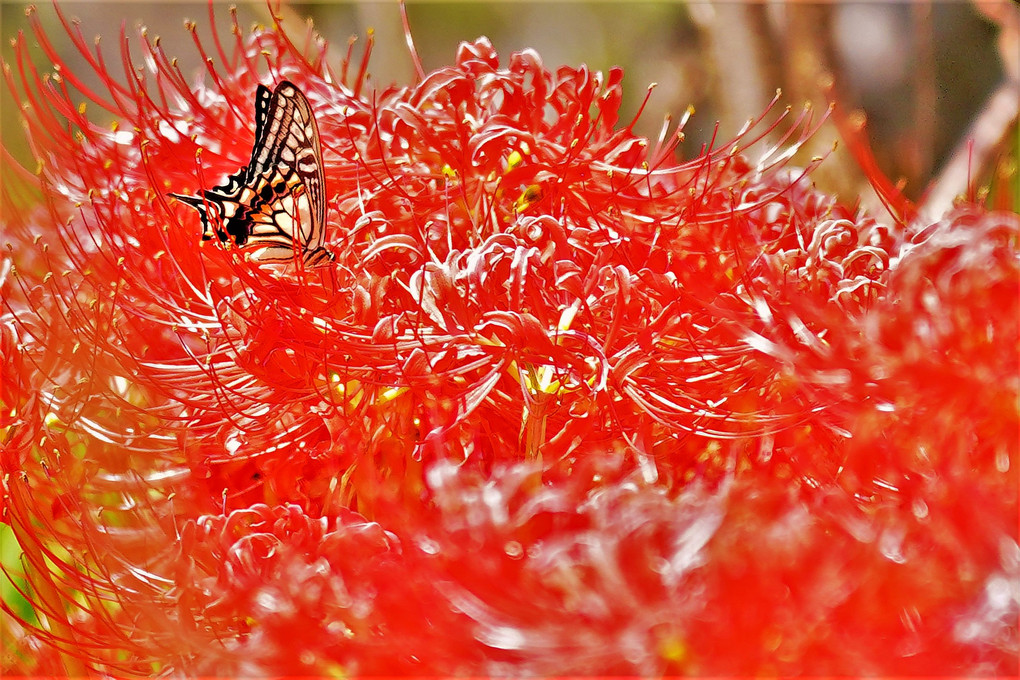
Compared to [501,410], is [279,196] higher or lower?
higher

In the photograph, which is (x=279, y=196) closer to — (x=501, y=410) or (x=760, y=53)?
(x=501, y=410)

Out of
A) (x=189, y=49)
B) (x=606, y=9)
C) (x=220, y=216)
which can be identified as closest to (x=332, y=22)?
(x=189, y=49)

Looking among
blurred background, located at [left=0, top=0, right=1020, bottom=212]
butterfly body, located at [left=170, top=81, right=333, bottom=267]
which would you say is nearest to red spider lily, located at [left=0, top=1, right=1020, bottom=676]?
butterfly body, located at [left=170, top=81, right=333, bottom=267]

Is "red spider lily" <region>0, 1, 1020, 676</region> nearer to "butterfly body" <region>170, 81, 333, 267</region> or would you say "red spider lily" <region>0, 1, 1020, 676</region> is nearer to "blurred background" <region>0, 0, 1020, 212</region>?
"butterfly body" <region>170, 81, 333, 267</region>

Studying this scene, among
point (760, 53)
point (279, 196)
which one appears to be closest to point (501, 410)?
point (279, 196)

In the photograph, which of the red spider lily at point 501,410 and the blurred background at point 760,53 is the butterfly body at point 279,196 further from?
the blurred background at point 760,53

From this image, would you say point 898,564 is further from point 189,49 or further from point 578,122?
point 189,49
